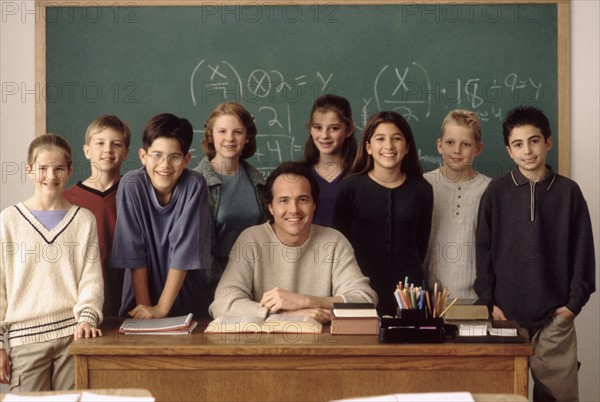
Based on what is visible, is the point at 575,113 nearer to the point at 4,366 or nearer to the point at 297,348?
the point at 297,348

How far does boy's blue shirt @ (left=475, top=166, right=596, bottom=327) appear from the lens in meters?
3.23

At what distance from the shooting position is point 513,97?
4105 mm

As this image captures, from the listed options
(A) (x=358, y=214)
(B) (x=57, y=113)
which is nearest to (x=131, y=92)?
(B) (x=57, y=113)

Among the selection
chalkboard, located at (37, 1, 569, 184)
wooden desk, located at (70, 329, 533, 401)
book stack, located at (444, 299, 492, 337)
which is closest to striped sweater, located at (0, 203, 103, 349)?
wooden desk, located at (70, 329, 533, 401)

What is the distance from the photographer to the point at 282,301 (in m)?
2.85

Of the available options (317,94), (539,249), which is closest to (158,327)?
(539,249)

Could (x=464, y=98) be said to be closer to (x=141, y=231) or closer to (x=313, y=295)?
(x=313, y=295)

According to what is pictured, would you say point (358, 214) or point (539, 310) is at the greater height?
point (358, 214)

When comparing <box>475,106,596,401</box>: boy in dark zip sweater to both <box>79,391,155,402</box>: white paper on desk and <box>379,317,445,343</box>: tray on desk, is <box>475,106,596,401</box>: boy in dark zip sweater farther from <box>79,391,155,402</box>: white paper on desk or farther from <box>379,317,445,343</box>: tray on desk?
<box>79,391,155,402</box>: white paper on desk

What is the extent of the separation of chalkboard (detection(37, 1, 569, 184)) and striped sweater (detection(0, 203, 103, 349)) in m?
1.34

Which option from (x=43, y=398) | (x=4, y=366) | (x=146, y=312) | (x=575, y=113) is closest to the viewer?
(x=43, y=398)

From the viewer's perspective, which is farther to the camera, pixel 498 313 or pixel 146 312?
pixel 498 313

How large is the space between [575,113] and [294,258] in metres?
1.86

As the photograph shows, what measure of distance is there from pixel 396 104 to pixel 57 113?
67.9 inches
